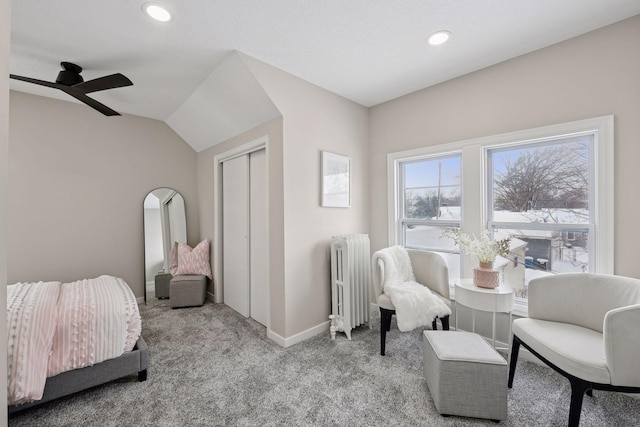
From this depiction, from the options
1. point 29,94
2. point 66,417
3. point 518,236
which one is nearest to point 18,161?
point 29,94

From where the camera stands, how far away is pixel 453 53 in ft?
7.33

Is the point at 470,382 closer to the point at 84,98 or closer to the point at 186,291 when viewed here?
the point at 186,291

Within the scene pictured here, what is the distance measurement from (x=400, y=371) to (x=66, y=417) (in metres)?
2.26

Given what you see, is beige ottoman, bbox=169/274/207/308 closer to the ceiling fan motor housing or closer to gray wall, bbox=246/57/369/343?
gray wall, bbox=246/57/369/343

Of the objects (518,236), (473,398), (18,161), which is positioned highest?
(18,161)

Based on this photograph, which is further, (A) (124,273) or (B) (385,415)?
(A) (124,273)

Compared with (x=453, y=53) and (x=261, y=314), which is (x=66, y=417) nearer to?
Result: (x=261, y=314)

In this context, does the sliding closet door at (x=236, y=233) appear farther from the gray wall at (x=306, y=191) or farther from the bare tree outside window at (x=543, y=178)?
the bare tree outside window at (x=543, y=178)

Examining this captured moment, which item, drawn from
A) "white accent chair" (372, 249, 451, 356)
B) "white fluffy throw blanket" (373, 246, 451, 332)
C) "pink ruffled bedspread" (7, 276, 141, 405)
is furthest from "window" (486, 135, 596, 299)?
"pink ruffled bedspread" (7, 276, 141, 405)

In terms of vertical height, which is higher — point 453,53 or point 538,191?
point 453,53

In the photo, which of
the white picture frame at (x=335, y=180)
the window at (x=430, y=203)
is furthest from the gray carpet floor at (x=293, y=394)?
the white picture frame at (x=335, y=180)

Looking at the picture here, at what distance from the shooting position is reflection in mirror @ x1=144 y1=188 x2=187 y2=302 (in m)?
3.67

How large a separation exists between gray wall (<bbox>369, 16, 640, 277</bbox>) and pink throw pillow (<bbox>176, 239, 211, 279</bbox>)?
3.00 metres

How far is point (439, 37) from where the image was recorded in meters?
2.02
